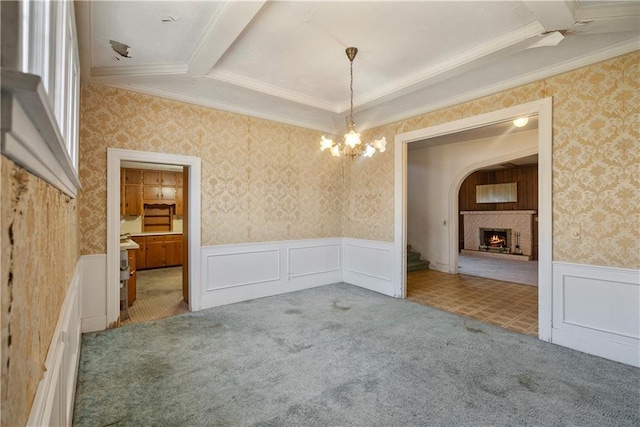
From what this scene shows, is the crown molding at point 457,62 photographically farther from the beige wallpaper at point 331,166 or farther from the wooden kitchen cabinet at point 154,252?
the wooden kitchen cabinet at point 154,252

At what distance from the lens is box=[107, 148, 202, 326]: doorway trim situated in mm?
3580

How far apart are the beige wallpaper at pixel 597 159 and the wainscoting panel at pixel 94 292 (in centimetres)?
512

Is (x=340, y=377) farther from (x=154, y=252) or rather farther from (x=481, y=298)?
(x=154, y=252)

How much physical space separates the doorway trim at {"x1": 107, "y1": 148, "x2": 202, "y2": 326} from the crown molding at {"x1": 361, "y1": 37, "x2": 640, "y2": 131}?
3.31m

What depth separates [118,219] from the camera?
12.0 ft

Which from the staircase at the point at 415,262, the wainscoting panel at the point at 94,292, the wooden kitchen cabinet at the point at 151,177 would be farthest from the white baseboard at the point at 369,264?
the wooden kitchen cabinet at the point at 151,177

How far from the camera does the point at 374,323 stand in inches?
147

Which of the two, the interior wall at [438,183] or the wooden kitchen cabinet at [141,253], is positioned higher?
the interior wall at [438,183]

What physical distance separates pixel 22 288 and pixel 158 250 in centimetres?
732

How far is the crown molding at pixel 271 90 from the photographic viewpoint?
3.73 metres

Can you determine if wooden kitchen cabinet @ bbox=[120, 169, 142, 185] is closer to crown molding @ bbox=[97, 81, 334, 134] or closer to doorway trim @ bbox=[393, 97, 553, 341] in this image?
crown molding @ bbox=[97, 81, 334, 134]

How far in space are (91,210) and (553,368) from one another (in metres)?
5.00

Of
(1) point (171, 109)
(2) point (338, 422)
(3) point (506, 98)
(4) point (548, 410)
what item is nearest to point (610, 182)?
(3) point (506, 98)

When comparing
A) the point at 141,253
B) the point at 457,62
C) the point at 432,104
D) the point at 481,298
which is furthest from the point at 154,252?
the point at 457,62
